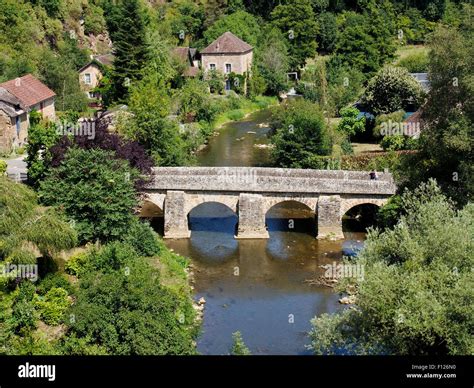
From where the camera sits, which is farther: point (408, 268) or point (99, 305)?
point (99, 305)

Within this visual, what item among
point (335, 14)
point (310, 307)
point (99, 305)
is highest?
point (335, 14)

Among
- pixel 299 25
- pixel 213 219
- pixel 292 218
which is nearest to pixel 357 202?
pixel 292 218

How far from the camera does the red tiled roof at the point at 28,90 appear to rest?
4966cm

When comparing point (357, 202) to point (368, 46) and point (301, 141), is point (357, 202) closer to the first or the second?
point (301, 141)

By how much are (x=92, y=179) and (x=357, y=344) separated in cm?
1664

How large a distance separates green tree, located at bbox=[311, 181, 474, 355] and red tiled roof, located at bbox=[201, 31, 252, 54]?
52.1 m

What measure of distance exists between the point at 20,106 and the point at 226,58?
30521 millimetres

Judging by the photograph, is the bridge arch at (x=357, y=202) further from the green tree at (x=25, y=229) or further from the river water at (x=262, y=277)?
the green tree at (x=25, y=229)

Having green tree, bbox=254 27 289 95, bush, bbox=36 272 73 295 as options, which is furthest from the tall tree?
bush, bbox=36 272 73 295

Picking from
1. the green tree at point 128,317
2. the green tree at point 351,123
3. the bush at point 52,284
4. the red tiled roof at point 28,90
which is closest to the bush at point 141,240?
the bush at point 52,284

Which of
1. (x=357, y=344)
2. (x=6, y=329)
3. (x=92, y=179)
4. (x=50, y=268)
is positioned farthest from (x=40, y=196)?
(x=357, y=344)

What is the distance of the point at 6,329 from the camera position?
990 inches

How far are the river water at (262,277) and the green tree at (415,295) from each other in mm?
5762
